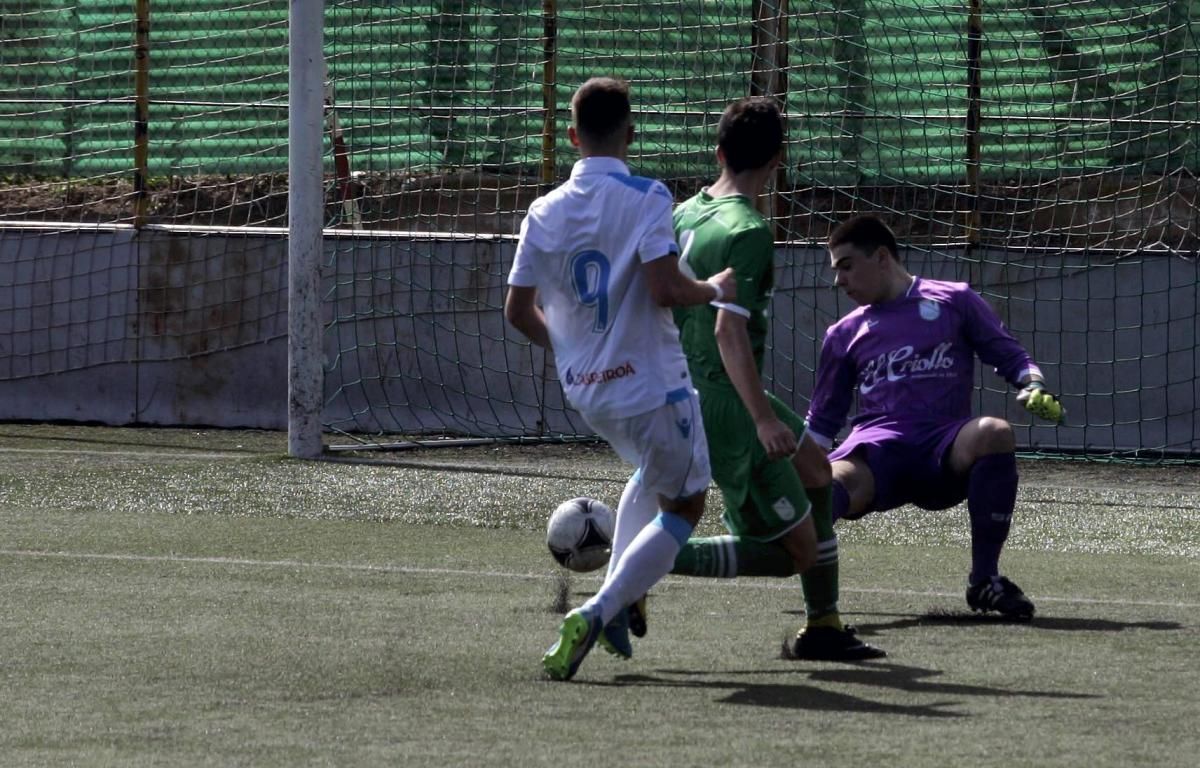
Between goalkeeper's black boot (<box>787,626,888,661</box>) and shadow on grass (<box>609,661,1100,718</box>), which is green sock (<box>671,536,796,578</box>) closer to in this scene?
goalkeeper's black boot (<box>787,626,888,661</box>)

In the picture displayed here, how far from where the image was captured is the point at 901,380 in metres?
6.54

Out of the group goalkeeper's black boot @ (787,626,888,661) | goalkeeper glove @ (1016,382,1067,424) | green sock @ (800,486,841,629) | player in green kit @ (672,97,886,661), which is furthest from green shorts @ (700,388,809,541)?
goalkeeper glove @ (1016,382,1067,424)

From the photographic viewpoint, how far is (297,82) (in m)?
10.2

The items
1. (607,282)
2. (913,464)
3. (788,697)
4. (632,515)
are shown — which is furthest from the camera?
(913,464)

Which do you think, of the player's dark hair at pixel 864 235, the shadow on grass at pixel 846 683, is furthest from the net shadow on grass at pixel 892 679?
the player's dark hair at pixel 864 235

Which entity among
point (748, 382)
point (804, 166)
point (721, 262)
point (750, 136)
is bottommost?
point (748, 382)

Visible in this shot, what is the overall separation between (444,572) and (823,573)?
1.93 metres

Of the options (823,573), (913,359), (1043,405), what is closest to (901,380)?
(913,359)

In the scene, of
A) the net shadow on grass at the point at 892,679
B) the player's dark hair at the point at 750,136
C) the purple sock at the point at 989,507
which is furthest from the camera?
the purple sock at the point at 989,507

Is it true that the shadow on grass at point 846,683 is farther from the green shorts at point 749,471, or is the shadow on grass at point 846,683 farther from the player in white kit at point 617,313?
the green shorts at point 749,471

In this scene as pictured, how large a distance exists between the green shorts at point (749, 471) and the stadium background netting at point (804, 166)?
605 cm

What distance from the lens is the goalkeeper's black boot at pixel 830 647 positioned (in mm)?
5363

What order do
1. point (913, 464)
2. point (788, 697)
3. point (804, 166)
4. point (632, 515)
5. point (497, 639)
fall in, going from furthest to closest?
1. point (804, 166)
2. point (913, 464)
3. point (497, 639)
4. point (632, 515)
5. point (788, 697)

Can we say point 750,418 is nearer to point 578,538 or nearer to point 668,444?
point 668,444
